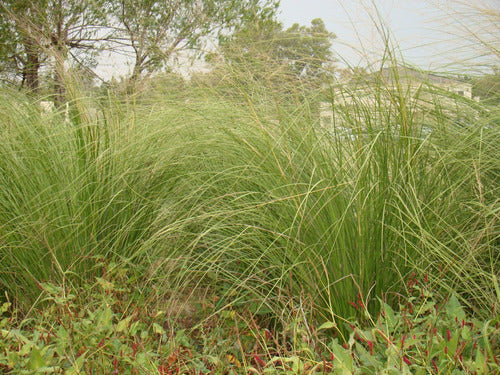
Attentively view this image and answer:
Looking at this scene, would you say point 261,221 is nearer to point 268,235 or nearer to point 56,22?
point 268,235

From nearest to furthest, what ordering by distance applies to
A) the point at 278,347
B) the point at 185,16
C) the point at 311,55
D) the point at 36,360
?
the point at 36,360, the point at 278,347, the point at 311,55, the point at 185,16

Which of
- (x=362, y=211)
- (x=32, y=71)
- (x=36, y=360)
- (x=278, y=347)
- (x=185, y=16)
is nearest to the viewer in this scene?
(x=36, y=360)

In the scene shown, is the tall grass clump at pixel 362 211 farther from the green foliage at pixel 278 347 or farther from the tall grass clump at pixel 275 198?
the green foliage at pixel 278 347

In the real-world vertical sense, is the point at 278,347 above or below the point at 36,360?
below

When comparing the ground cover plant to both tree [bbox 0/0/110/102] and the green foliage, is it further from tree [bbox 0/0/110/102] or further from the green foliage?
tree [bbox 0/0/110/102]

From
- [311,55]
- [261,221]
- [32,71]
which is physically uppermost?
[32,71]

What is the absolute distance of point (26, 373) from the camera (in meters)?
1.53

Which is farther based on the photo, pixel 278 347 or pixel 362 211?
pixel 362 211

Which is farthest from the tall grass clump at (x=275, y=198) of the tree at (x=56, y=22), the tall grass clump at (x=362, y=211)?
the tree at (x=56, y=22)

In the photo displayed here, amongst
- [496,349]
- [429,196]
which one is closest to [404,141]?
[429,196]

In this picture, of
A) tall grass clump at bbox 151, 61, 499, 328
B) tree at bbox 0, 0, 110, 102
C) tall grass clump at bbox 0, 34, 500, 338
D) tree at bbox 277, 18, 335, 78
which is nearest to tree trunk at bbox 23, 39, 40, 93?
tree at bbox 0, 0, 110, 102

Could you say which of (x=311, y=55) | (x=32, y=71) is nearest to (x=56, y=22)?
(x=32, y=71)

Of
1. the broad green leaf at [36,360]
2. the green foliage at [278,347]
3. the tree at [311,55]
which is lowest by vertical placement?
the green foliage at [278,347]

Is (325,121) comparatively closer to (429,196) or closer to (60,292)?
(429,196)
